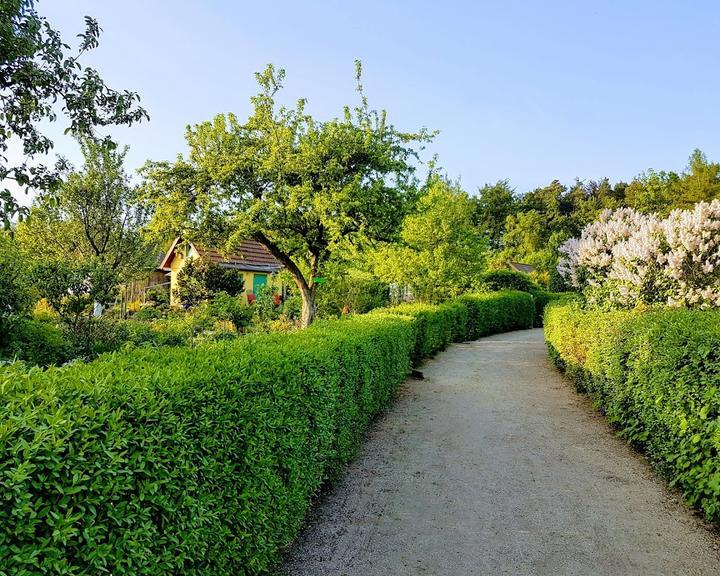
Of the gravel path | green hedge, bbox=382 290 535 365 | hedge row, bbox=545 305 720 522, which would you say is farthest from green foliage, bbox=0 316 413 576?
green hedge, bbox=382 290 535 365

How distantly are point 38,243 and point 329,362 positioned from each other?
679 inches

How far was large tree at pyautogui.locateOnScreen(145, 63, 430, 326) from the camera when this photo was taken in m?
12.1

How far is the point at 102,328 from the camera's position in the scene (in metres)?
9.63

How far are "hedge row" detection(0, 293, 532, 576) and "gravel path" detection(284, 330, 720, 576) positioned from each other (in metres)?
0.55

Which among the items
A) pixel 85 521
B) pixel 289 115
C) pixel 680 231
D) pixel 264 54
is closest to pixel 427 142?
pixel 289 115

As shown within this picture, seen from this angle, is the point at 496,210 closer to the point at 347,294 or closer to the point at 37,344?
the point at 347,294

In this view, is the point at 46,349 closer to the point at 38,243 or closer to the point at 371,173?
the point at 371,173

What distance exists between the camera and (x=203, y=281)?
19891mm

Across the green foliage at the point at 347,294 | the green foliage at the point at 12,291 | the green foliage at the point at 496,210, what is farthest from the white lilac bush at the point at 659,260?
the green foliage at the point at 496,210

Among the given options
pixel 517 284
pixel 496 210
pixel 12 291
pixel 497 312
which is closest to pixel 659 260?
pixel 12 291

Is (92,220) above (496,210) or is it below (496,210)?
below

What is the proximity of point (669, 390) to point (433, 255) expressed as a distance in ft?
45.7

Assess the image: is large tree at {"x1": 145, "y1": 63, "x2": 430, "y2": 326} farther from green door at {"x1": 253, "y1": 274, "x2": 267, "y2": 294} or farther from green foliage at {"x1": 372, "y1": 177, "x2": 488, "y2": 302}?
green door at {"x1": 253, "y1": 274, "x2": 267, "y2": 294}

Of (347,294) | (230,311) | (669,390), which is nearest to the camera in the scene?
(669,390)
